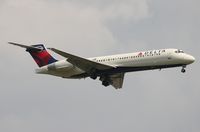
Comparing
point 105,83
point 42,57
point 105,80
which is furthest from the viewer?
point 42,57

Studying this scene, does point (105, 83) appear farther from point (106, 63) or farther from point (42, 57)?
point (42, 57)

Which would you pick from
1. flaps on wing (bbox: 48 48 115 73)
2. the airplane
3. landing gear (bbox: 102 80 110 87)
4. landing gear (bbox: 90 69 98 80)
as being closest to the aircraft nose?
the airplane

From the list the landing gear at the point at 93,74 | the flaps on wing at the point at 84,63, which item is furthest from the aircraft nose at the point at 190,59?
the landing gear at the point at 93,74

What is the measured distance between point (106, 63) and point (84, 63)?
2.27m

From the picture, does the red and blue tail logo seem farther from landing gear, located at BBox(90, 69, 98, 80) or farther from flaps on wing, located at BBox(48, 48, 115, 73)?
landing gear, located at BBox(90, 69, 98, 80)

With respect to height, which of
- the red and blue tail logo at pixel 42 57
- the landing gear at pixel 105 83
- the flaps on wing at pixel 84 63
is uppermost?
the red and blue tail logo at pixel 42 57

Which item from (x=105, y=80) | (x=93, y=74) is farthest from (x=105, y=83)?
(x=93, y=74)

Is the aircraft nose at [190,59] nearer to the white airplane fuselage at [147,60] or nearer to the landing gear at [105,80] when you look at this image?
the white airplane fuselage at [147,60]

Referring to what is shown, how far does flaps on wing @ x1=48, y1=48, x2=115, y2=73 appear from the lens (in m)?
78.3

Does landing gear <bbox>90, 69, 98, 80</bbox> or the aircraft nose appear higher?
the aircraft nose

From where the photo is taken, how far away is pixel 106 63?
79.6 m

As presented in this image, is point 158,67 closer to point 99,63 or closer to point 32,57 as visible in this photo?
point 99,63

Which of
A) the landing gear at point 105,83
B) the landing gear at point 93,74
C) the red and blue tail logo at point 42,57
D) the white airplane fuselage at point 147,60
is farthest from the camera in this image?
the red and blue tail logo at point 42,57

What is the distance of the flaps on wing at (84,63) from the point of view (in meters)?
78.3
